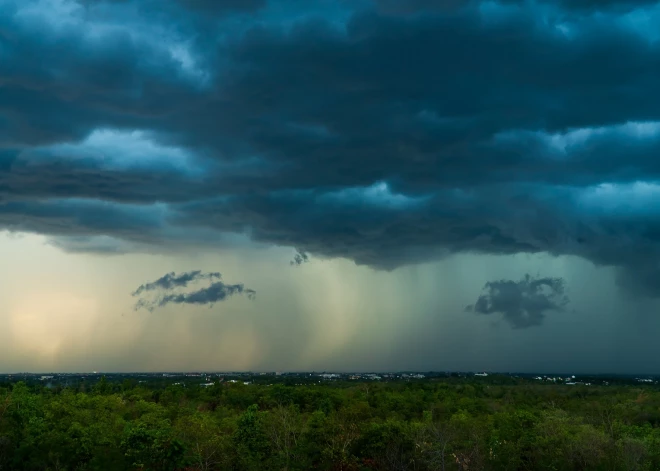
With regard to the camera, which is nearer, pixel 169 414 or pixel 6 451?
pixel 6 451

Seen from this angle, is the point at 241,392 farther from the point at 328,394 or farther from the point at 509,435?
the point at 509,435

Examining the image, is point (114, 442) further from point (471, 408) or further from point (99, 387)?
point (99, 387)

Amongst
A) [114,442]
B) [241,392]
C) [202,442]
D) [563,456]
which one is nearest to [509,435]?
[563,456]

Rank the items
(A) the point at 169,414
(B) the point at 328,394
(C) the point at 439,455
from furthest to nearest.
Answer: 1. (B) the point at 328,394
2. (A) the point at 169,414
3. (C) the point at 439,455

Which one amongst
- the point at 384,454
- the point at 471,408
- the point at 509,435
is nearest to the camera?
the point at 384,454

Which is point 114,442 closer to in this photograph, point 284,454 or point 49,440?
point 49,440

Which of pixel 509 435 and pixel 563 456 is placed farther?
pixel 509 435

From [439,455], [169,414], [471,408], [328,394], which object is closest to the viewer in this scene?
[439,455]

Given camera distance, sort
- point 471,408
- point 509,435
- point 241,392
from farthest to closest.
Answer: point 241,392
point 471,408
point 509,435

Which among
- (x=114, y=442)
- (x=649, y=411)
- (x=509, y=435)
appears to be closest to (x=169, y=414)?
(x=114, y=442)
